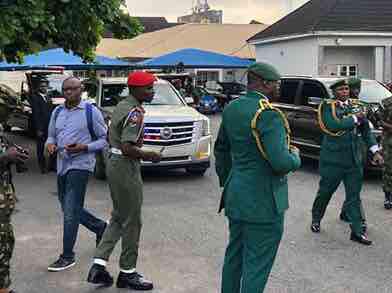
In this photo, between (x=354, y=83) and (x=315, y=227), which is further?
(x=315, y=227)

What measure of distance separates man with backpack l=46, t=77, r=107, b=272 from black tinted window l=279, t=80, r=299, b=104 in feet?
24.6

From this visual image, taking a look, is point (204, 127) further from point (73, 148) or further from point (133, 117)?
point (133, 117)

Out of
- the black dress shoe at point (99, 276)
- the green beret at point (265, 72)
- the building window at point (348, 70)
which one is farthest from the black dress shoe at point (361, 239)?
the building window at point (348, 70)

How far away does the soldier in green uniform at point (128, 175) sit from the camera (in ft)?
16.9

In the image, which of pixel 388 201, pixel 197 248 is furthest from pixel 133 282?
pixel 388 201

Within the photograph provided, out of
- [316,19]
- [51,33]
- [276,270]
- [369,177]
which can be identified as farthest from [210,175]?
[316,19]

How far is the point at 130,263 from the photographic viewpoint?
5.36 m

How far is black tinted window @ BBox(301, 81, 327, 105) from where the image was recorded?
1192cm

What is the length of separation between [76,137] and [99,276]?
1328mm

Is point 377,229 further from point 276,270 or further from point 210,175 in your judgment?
point 210,175

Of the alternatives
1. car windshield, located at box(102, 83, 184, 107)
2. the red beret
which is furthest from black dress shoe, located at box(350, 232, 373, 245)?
car windshield, located at box(102, 83, 184, 107)

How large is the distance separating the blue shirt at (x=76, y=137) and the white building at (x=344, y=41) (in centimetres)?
1965

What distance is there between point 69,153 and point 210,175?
622cm

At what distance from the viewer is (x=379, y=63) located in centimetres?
2494
